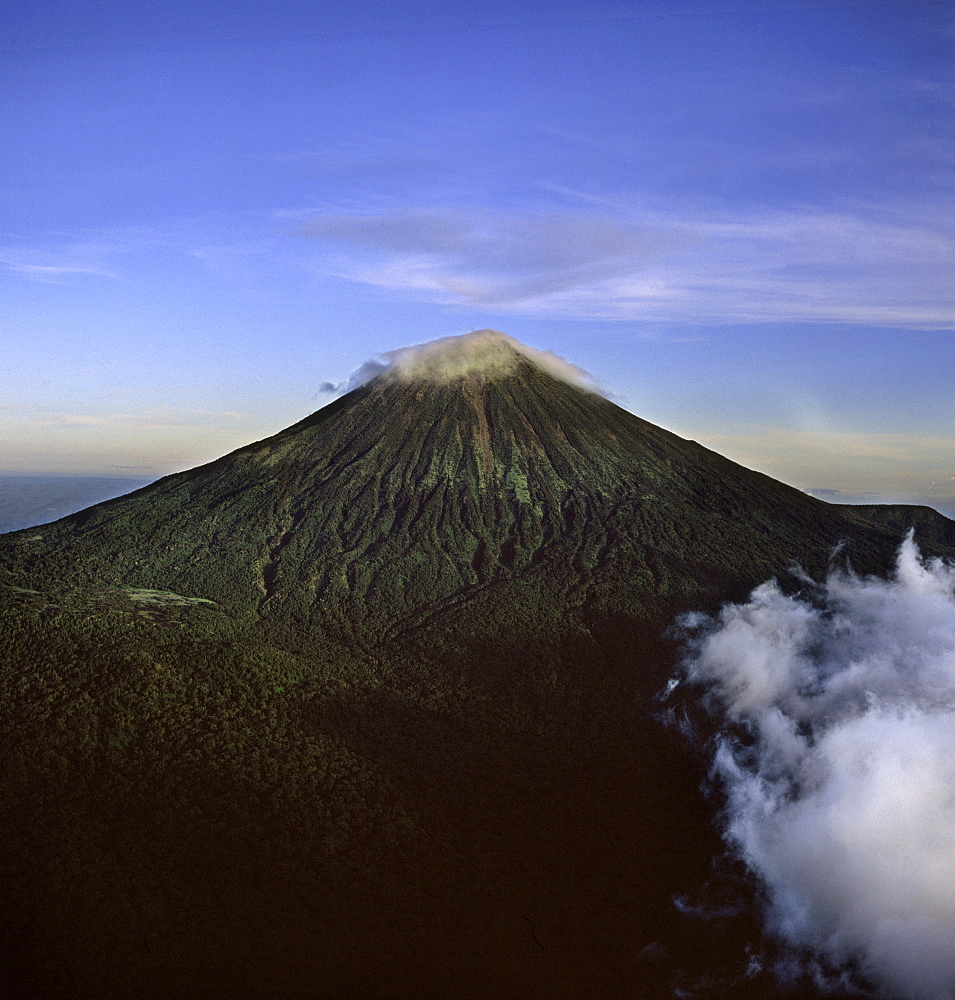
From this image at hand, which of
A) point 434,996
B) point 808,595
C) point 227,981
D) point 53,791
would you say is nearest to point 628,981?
point 434,996

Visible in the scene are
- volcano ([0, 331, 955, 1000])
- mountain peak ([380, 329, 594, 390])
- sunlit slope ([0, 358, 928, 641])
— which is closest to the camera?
volcano ([0, 331, 955, 1000])

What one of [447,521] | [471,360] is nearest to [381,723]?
[447,521]

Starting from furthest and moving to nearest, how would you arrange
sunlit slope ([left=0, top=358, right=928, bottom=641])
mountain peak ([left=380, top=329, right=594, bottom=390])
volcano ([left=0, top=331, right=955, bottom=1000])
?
mountain peak ([left=380, top=329, right=594, bottom=390]) < sunlit slope ([left=0, top=358, right=928, bottom=641]) < volcano ([left=0, top=331, right=955, bottom=1000])

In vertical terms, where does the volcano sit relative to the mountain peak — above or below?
below

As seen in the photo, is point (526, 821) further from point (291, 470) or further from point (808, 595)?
point (291, 470)

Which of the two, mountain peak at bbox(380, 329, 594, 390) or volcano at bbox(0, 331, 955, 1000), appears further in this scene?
mountain peak at bbox(380, 329, 594, 390)

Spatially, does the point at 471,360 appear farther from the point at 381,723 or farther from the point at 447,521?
the point at 381,723
